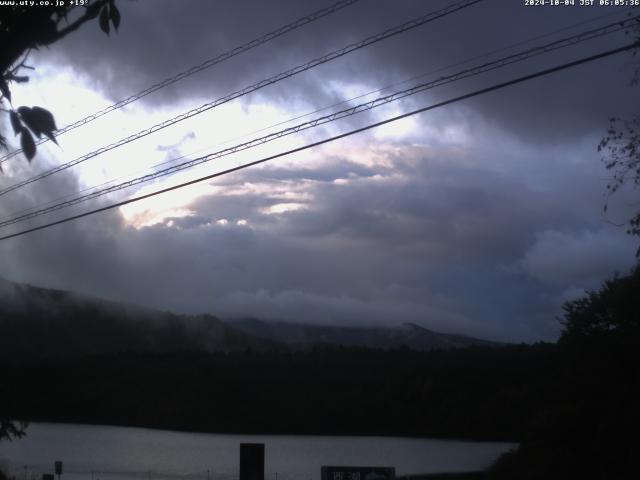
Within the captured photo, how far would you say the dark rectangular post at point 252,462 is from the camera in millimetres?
14891

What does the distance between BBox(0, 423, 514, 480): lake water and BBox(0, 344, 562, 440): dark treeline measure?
15.3ft

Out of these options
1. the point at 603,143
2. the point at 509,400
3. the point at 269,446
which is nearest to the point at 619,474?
the point at 603,143

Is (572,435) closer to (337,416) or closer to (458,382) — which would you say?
(458,382)

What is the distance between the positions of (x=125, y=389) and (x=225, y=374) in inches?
555

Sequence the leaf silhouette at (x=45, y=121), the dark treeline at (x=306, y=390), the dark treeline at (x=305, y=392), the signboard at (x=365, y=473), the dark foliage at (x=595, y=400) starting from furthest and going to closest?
the dark treeline at (x=305, y=392) < the dark treeline at (x=306, y=390) < the dark foliage at (x=595, y=400) < the signboard at (x=365, y=473) < the leaf silhouette at (x=45, y=121)

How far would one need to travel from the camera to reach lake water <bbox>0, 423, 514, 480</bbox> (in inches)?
1933

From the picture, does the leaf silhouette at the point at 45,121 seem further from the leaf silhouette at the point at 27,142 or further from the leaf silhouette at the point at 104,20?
the leaf silhouette at the point at 104,20

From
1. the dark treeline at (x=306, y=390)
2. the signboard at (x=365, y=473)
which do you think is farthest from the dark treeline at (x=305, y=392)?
the signboard at (x=365, y=473)

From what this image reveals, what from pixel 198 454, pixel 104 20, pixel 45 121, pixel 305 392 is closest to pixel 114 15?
pixel 104 20

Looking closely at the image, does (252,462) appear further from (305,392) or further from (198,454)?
(305,392)

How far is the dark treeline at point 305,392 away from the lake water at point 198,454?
4665 millimetres

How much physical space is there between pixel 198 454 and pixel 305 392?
1640 inches

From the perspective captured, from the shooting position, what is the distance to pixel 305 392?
352 ft

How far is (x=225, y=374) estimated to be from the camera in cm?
11131
